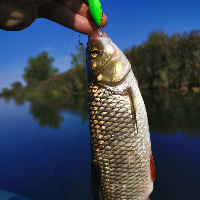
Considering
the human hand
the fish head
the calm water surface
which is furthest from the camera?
the calm water surface

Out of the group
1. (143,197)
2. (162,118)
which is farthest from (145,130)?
(162,118)

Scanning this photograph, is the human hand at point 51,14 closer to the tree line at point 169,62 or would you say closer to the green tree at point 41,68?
the tree line at point 169,62

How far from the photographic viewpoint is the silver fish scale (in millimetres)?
1552

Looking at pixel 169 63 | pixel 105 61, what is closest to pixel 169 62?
pixel 169 63

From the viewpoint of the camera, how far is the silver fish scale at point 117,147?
5.09 ft

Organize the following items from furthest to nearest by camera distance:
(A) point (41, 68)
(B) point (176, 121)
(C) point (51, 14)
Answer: (A) point (41, 68), (B) point (176, 121), (C) point (51, 14)

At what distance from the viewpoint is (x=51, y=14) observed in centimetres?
205

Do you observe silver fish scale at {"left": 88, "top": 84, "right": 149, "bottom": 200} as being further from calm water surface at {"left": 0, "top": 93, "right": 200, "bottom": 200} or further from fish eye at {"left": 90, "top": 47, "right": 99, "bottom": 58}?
calm water surface at {"left": 0, "top": 93, "right": 200, "bottom": 200}

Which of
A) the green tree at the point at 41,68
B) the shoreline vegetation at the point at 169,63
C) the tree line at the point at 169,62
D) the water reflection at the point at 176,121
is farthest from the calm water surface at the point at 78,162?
the green tree at the point at 41,68

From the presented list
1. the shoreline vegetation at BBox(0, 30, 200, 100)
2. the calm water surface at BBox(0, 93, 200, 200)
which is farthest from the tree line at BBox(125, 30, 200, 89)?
the calm water surface at BBox(0, 93, 200, 200)

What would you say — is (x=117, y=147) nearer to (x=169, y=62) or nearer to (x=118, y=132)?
(x=118, y=132)

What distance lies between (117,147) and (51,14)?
1581 millimetres

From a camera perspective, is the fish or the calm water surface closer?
the fish

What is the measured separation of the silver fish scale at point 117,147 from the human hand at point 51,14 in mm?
804
